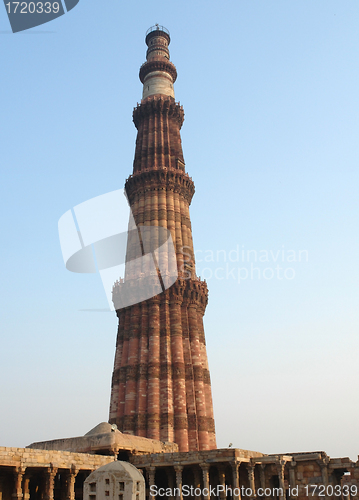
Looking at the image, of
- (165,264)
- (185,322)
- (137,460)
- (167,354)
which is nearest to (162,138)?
(165,264)

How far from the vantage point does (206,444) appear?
33156 mm

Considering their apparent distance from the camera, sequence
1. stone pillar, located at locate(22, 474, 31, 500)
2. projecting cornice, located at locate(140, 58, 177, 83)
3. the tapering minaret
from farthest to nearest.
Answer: projecting cornice, located at locate(140, 58, 177, 83) < the tapering minaret < stone pillar, located at locate(22, 474, 31, 500)

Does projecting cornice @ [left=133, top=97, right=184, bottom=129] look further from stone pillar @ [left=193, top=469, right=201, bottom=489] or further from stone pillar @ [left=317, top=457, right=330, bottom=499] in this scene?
stone pillar @ [left=317, top=457, right=330, bottom=499]

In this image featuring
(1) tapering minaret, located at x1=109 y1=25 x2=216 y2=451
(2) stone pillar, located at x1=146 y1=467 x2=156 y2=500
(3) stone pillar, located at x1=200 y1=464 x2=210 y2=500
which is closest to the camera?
(3) stone pillar, located at x1=200 y1=464 x2=210 y2=500

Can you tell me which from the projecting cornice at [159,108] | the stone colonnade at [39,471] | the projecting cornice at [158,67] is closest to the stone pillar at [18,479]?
the stone colonnade at [39,471]

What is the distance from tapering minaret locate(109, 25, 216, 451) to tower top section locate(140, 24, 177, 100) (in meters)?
1.79

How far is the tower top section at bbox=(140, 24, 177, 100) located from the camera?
1975 inches

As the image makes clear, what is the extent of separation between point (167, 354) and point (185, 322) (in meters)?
3.42

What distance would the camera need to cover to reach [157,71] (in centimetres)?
5100

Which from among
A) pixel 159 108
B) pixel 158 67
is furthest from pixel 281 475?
pixel 158 67

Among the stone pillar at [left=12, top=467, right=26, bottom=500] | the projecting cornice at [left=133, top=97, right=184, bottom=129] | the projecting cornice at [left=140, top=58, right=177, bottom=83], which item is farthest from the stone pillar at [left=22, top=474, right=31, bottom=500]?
the projecting cornice at [left=140, top=58, right=177, bottom=83]

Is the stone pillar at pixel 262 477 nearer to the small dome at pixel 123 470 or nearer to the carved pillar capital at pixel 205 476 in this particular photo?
the carved pillar capital at pixel 205 476

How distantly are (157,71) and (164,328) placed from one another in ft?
95.8

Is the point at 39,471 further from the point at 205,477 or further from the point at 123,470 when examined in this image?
the point at 123,470
